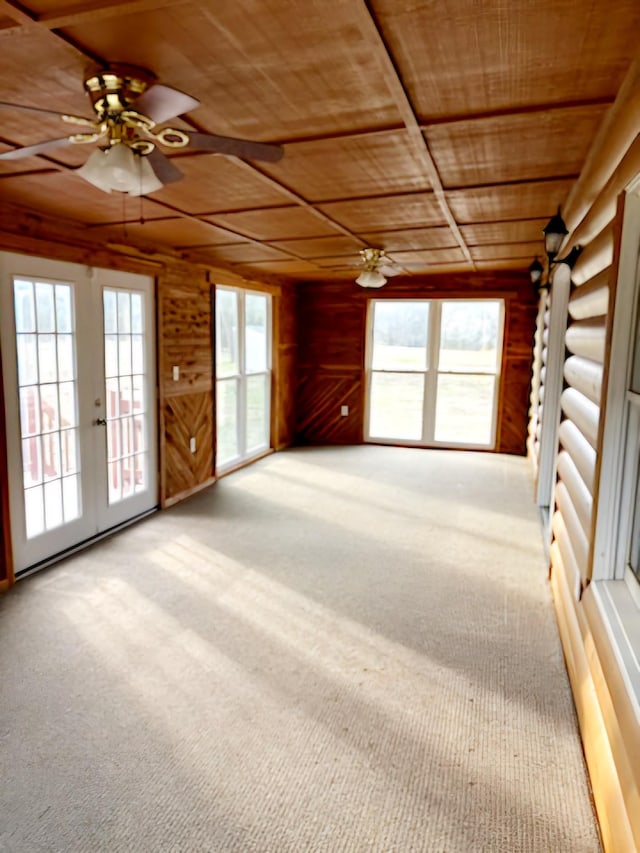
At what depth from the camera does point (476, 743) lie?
2.17 m

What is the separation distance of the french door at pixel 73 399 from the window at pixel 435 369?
414 cm

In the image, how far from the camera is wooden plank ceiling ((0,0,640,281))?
143 centimetres

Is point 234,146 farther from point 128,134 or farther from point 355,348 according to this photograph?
point 355,348

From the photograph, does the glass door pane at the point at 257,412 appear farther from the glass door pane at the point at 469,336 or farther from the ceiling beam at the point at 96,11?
the ceiling beam at the point at 96,11

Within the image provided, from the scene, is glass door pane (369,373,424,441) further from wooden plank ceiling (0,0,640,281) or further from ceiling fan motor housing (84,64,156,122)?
ceiling fan motor housing (84,64,156,122)

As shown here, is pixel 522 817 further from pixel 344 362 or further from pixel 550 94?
pixel 344 362

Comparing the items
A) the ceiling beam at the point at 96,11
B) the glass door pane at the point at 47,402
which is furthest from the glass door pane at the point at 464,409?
the ceiling beam at the point at 96,11

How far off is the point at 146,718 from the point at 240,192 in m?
2.64

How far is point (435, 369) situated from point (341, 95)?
6220mm

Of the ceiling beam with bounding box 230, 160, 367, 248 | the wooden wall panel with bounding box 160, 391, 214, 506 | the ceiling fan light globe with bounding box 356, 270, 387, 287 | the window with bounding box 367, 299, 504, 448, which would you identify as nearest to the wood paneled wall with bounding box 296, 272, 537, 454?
the window with bounding box 367, 299, 504, 448

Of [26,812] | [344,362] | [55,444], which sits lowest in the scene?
[26,812]

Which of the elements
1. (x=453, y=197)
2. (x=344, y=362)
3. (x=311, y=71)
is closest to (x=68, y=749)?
(x=311, y=71)

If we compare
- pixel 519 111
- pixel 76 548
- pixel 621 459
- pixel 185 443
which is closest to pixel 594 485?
pixel 621 459

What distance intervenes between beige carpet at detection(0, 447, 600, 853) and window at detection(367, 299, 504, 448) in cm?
364
